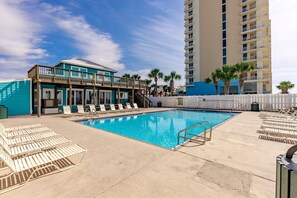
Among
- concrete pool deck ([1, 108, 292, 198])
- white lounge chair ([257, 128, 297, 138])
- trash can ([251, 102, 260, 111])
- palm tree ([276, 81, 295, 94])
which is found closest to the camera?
concrete pool deck ([1, 108, 292, 198])

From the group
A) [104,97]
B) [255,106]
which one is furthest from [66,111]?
[255,106]

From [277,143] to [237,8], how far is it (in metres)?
44.7

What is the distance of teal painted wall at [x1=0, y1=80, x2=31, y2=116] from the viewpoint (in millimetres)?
12876

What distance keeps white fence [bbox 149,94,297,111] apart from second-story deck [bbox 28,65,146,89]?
20.1ft

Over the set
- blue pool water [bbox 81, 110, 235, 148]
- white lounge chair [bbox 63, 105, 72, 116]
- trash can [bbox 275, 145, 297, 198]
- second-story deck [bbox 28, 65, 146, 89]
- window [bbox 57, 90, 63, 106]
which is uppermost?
second-story deck [bbox 28, 65, 146, 89]

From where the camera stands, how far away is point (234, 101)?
18.5m

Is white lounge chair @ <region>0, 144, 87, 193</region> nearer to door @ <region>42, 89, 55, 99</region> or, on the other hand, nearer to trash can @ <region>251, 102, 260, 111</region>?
door @ <region>42, 89, 55, 99</region>

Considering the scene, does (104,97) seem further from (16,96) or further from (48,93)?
(16,96)

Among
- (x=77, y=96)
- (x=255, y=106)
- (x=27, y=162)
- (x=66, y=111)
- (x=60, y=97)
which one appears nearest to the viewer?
(x=27, y=162)

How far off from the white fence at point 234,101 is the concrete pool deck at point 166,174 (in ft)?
47.2

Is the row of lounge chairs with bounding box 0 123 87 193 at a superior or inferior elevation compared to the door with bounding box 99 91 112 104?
inferior

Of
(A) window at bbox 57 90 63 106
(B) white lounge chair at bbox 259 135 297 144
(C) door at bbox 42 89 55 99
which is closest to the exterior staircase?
(A) window at bbox 57 90 63 106

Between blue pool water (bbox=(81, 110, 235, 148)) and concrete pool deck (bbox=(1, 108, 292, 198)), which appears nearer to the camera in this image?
concrete pool deck (bbox=(1, 108, 292, 198))

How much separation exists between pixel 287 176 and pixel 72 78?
17.2 metres
